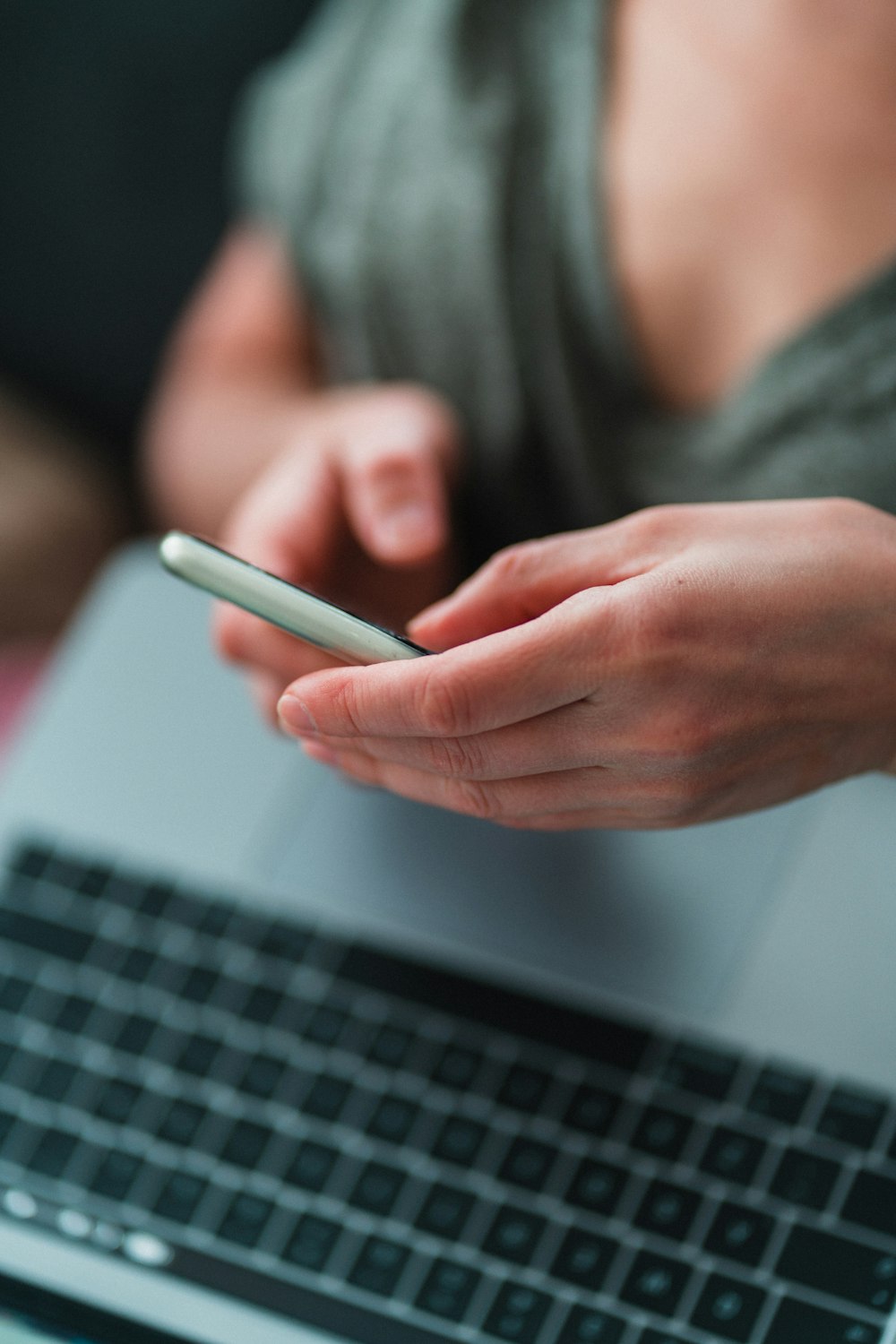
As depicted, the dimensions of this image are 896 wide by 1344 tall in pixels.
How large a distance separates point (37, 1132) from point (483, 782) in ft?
0.75

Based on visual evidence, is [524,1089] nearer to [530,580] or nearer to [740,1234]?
[740,1234]

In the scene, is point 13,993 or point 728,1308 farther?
point 13,993

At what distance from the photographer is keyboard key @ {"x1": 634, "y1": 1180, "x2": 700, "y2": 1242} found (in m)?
0.38

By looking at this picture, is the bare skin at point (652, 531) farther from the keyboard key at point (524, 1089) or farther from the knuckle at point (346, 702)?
the keyboard key at point (524, 1089)

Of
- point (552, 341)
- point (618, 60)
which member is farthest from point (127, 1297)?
point (618, 60)

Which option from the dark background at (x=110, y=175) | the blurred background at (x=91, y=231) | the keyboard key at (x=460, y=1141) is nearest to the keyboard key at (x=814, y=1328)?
the keyboard key at (x=460, y=1141)

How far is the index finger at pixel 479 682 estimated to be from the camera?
0.29 m

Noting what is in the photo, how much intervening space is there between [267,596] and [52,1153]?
0.81ft

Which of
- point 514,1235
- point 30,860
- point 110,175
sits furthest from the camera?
point 110,175

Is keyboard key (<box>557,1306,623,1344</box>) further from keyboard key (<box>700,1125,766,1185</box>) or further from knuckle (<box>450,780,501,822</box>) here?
knuckle (<box>450,780,501,822</box>)

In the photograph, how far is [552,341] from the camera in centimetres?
59

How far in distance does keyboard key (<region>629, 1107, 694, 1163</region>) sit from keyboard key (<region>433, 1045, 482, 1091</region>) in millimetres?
58

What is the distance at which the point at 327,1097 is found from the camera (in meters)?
0.43

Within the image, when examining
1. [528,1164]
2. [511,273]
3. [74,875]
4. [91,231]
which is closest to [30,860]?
[74,875]
